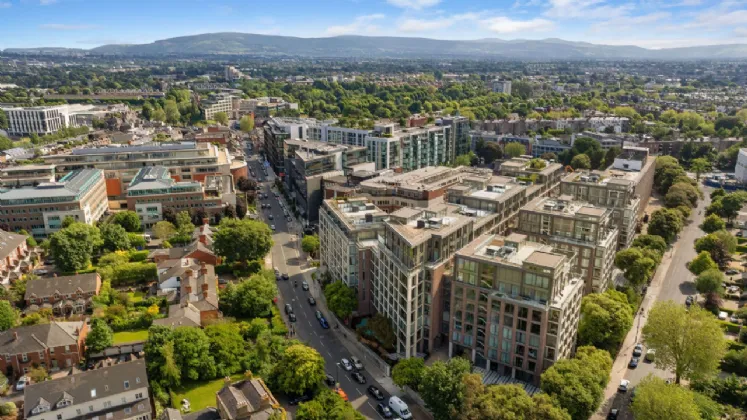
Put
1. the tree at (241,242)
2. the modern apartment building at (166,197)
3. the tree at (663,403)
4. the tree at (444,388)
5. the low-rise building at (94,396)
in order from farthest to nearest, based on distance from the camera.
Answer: the modern apartment building at (166,197), the tree at (241,242), the low-rise building at (94,396), the tree at (444,388), the tree at (663,403)

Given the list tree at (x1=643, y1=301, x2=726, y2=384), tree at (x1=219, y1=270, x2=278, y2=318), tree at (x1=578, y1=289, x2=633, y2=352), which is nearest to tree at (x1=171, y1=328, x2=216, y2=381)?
tree at (x1=219, y1=270, x2=278, y2=318)

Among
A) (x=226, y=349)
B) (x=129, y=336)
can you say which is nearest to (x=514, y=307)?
(x=226, y=349)

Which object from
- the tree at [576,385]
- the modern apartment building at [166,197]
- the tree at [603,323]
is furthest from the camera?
the modern apartment building at [166,197]

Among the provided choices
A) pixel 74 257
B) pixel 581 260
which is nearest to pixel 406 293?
pixel 581 260

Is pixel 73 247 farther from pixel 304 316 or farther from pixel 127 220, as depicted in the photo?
pixel 304 316

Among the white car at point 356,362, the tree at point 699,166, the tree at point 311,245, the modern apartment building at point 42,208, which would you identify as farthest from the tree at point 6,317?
the tree at point 699,166

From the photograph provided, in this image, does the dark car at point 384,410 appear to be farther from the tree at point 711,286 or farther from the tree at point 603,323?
the tree at point 711,286

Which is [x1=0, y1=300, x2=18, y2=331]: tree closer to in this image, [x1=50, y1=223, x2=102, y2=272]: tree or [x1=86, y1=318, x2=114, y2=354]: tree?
[x1=86, y1=318, x2=114, y2=354]: tree
